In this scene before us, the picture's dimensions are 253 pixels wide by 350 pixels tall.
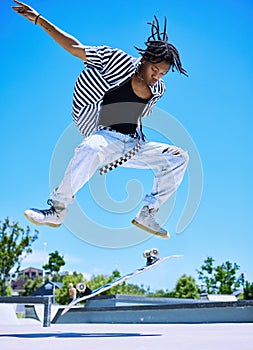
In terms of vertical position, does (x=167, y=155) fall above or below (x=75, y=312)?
above

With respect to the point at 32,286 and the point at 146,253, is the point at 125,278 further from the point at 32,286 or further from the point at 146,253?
the point at 32,286

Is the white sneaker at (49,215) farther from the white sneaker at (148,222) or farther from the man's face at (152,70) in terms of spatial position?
the man's face at (152,70)

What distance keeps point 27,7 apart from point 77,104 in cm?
116

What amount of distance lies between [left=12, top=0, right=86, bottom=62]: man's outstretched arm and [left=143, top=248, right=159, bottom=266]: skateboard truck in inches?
92.8

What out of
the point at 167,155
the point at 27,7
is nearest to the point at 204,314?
the point at 167,155

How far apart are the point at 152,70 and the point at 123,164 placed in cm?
112

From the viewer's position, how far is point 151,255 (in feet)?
17.0

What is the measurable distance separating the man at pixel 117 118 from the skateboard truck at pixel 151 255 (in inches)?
9.1

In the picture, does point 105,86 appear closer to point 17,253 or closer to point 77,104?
point 77,104

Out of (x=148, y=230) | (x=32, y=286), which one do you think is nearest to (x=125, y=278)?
(x=148, y=230)

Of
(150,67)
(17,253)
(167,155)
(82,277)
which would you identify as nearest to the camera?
(150,67)

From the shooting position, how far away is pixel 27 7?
4.77 m

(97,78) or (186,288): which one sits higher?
(97,78)

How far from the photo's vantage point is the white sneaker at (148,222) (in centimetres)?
523
